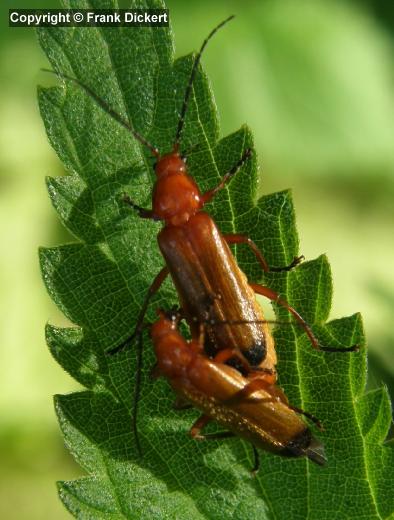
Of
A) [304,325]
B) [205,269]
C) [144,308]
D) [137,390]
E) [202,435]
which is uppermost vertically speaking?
[205,269]

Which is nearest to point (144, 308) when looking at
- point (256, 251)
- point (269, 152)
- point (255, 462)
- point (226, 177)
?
point (256, 251)

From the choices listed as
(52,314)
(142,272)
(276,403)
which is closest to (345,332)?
(276,403)

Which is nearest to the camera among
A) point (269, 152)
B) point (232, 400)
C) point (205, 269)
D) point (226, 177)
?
point (226, 177)

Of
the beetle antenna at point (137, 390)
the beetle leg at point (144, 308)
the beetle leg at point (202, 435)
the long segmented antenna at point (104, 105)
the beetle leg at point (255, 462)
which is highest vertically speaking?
the long segmented antenna at point (104, 105)

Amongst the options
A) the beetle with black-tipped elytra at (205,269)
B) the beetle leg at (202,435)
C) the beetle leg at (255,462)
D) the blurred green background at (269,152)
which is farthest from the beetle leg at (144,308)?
the blurred green background at (269,152)

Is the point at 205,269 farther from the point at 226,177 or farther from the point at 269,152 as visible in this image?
the point at 269,152

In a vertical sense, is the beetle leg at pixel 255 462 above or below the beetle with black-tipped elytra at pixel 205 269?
below

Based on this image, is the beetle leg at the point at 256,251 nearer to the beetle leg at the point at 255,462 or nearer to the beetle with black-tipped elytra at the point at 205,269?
the beetle with black-tipped elytra at the point at 205,269
